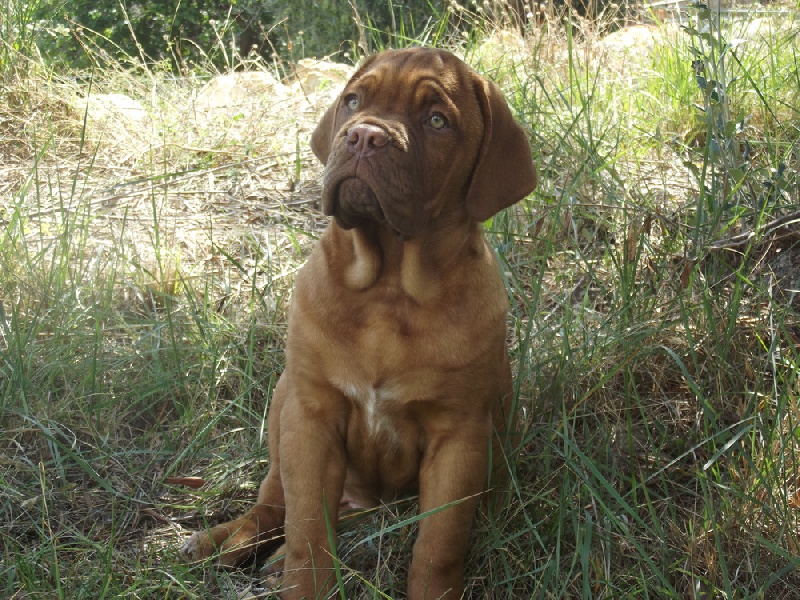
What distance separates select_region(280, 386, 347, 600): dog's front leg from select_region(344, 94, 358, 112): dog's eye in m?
0.85

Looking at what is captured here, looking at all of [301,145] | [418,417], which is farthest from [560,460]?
[301,145]

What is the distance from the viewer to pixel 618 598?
2.65m

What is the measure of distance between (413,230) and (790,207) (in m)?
1.72

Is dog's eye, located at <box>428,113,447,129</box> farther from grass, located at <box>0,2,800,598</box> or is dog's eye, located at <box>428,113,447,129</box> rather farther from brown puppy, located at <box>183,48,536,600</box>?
grass, located at <box>0,2,800,598</box>

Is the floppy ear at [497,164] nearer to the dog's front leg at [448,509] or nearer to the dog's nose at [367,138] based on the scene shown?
the dog's nose at [367,138]

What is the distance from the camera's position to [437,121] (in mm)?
2869

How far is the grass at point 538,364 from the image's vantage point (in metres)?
2.80

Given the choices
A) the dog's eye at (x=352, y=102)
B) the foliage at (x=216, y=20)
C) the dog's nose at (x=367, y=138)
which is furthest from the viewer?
the foliage at (x=216, y=20)

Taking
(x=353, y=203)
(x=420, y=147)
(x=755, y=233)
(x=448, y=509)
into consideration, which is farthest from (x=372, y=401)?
(x=755, y=233)

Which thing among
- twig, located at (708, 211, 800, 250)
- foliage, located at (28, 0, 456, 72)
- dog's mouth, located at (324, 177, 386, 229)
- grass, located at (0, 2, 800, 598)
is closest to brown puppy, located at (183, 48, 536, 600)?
dog's mouth, located at (324, 177, 386, 229)

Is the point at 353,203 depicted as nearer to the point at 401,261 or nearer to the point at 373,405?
the point at 401,261

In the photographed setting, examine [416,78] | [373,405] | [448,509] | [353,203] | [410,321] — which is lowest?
[448,509]

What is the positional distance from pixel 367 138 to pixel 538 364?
1151 millimetres

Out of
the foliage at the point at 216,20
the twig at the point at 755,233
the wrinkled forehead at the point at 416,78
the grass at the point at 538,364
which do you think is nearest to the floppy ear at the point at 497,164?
the wrinkled forehead at the point at 416,78
